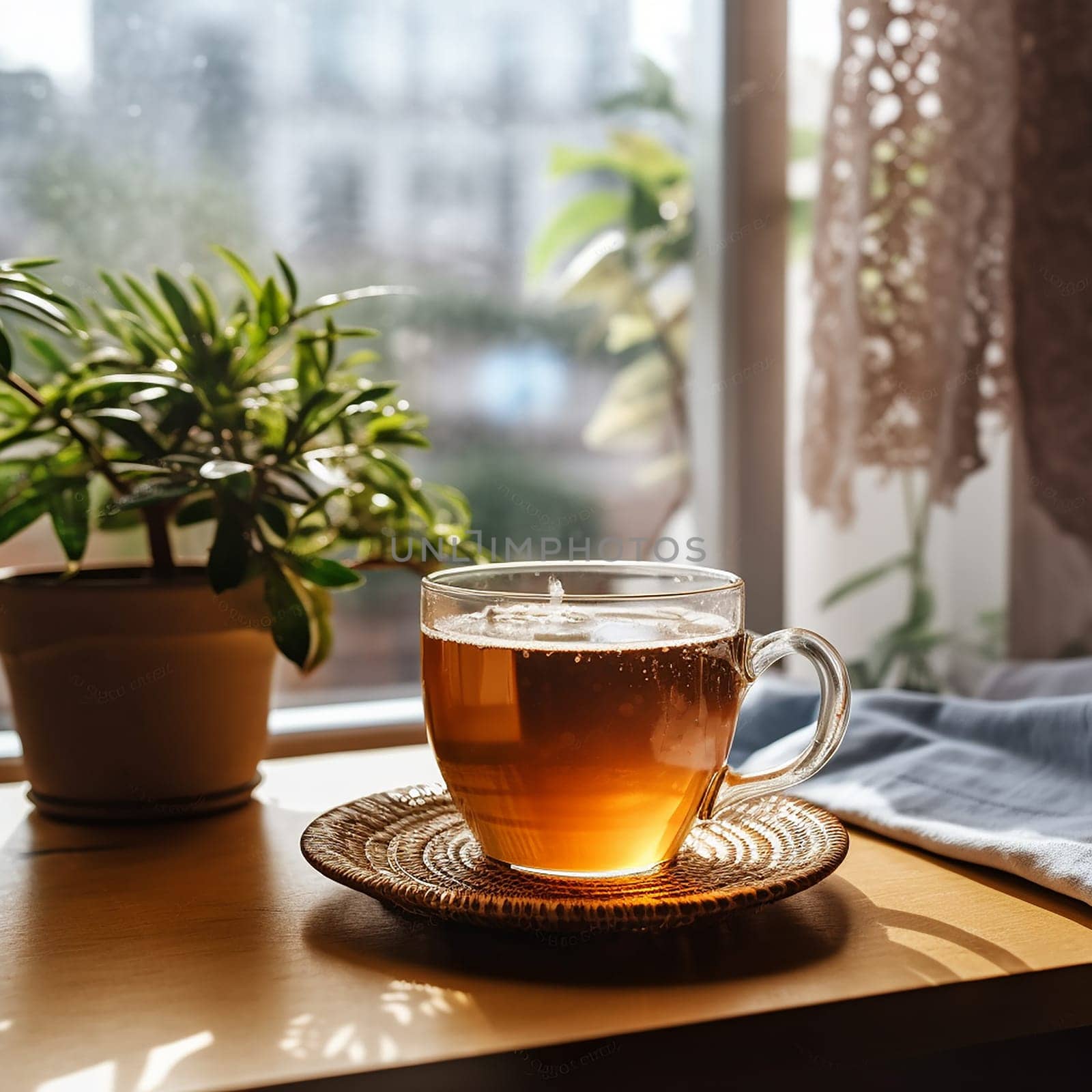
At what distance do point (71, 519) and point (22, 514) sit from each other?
1.2 inches

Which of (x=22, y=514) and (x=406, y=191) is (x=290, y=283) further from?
(x=406, y=191)

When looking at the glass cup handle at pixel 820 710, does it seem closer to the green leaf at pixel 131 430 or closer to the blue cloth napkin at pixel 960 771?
the blue cloth napkin at pixel 960 771

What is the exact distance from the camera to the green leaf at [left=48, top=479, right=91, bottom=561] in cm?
81

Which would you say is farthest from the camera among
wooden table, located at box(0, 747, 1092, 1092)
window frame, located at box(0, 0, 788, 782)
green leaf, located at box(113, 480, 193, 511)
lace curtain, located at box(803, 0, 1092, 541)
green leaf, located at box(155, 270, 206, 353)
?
window frame, located at box(0, 0, 788, 782)

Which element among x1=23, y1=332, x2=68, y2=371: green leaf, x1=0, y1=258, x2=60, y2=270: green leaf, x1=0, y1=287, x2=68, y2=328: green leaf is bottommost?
x1=23, y1=332, x2=68, y2=371: green leaf

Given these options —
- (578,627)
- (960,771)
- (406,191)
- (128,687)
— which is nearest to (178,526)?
(128,687)

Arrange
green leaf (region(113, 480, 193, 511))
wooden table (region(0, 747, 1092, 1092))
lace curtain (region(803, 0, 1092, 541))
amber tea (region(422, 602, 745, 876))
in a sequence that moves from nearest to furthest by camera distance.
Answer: wooden table (region(0, 747, 1092, 1092)), amber tea (region(422, 602, 745, 876)), green leaf (region(113, 480, 193, 511)), lace curtain (region(803, 0, 1092, 541))

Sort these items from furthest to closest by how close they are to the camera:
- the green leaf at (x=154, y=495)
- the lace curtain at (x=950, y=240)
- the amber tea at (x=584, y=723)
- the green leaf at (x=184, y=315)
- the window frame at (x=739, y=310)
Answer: the window frame at (x=739, y=310), the lace curtain at (x=950, y=240), the green leaf at (x=184, y=315), the green leaf at (x=154, y=495), the amber tea at (x=584, y=723)

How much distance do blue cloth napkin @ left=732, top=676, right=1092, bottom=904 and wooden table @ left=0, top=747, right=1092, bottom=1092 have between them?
0.02m

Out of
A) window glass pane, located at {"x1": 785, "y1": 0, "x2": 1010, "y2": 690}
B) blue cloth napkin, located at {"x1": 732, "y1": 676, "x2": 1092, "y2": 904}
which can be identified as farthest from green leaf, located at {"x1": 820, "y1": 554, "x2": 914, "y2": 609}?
blue cloth napkin, located at {"x1": 732, "y1": 676, "x2": 1092, "y2": 904}

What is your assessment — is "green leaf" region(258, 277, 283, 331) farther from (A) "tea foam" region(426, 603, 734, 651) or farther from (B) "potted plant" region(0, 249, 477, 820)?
(A) "tea foam" region(426, 603, 734, 651)

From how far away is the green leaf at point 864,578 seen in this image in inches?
54.6

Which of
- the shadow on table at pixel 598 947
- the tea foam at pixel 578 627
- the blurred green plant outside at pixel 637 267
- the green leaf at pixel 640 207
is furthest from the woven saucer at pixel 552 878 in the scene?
the green leaf at pixel 640 207

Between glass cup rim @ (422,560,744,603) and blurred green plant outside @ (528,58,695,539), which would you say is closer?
glass cup rim @ (422,560,744,603)
